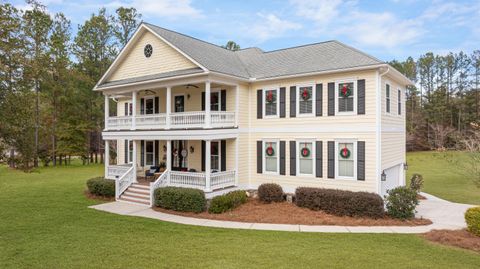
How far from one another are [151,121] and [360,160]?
1157cm

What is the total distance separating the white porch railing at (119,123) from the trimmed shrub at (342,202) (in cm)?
1138

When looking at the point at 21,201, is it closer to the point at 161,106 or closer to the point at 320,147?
the point at 161,106

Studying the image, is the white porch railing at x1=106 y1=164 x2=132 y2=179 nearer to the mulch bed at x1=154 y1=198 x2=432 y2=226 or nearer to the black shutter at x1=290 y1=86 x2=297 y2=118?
the mulch bed at x1=154 y1=198 x2=432 y2=226

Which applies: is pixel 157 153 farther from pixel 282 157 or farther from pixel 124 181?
pixel 282 157

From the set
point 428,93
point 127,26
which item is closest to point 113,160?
point 127,26

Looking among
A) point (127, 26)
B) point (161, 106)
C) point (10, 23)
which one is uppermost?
point (127, 26)

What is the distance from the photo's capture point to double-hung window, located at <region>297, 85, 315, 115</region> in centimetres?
1578

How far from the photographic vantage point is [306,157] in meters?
15.9

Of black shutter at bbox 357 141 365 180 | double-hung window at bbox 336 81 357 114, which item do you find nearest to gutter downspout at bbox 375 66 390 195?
black shutter at bbox 357 141 365 180

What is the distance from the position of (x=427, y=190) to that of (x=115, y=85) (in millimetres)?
22191

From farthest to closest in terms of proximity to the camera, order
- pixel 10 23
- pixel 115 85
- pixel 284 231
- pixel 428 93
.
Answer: pixel 428 93 < pixel 115 85 < pixel 284 231 < pixel 10 23

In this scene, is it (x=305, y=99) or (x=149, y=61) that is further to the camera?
(x=149, y=61)

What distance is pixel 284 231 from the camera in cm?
1141

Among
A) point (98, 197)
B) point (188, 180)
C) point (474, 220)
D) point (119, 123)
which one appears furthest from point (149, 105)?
point (474, 220)
